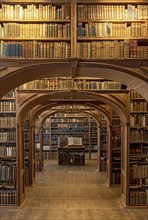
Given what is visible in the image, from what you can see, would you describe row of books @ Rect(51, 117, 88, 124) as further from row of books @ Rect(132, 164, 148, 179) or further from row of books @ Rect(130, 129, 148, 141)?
row of books @ Rect(132, 164, 148, 179)

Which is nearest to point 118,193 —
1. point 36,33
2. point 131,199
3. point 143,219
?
point 131,199

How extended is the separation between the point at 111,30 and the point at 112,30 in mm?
17

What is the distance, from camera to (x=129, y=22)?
550 centimetres

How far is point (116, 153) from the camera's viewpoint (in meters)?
12.8

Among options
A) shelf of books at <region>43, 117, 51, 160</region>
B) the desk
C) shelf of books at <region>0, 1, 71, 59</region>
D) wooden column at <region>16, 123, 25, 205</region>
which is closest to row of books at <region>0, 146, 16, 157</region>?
wooden column at <region>16, 123, 25, 205</region>

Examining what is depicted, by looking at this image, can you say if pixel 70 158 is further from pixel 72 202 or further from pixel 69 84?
pixel 69 84

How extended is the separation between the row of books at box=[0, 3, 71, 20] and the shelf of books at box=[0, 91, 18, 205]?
4.70m

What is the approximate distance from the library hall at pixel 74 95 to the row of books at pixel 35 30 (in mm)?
15

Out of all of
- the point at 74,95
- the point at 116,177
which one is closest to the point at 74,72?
the point at 74,95

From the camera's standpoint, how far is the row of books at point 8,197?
931cm

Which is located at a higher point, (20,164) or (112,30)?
(112,30)

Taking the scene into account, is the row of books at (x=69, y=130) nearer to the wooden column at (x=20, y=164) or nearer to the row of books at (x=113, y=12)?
the wooden column at (x=20, y=164)

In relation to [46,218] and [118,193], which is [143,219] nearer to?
[46,218]

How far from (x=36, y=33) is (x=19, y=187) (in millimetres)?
5214
